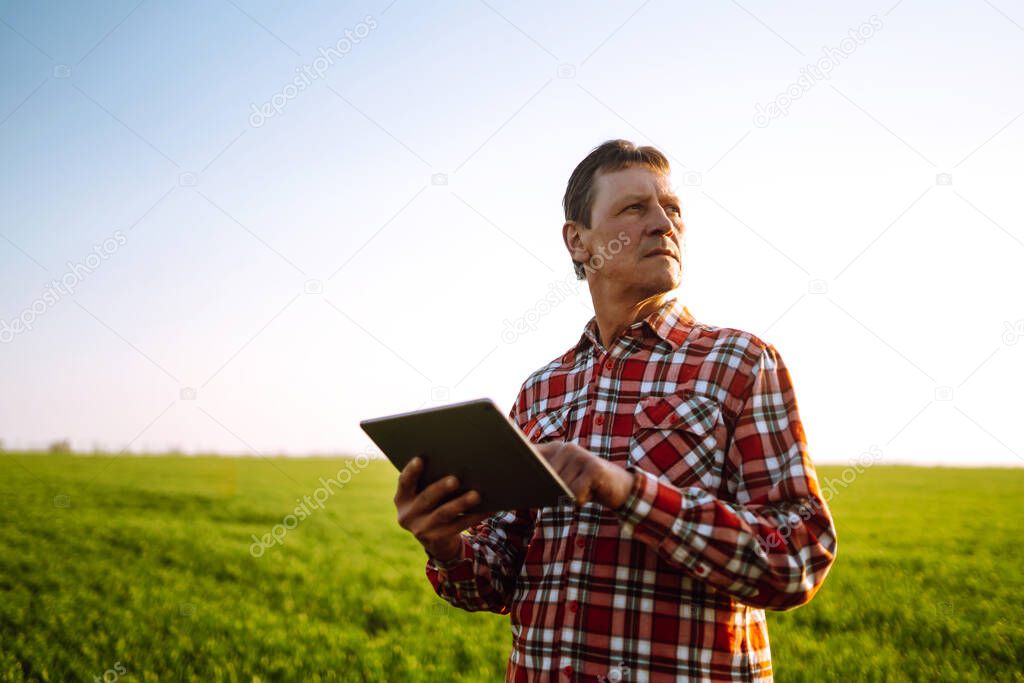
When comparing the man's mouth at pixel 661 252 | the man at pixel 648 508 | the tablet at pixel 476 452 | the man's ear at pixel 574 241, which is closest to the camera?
the tablet at pixel 476 452

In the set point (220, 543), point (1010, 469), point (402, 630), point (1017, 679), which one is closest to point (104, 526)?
point (220, 543)

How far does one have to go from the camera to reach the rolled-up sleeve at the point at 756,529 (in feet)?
6.66

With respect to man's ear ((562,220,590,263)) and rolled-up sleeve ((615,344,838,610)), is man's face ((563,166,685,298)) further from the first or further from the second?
rolled-up sleeve ((615,344,838,610))

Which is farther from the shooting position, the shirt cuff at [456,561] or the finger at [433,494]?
the shirt cuff at [456,561]

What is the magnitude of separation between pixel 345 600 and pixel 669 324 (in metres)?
7.06

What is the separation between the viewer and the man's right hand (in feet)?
7.58

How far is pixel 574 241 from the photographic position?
331cm

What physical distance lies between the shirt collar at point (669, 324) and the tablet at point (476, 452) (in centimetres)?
90

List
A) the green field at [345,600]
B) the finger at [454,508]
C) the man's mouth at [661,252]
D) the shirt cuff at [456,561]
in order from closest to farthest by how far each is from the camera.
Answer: the finger at [454,508] → the shirt cuff at [456,561] → the man's mouth at [661,252] → the green field at [345,600]

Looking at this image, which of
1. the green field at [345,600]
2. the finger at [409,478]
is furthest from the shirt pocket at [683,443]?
the green field at [345,600]

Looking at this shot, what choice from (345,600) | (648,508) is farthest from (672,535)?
(345,600)

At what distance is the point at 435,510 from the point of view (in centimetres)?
236

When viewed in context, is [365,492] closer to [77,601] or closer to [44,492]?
[44,492]

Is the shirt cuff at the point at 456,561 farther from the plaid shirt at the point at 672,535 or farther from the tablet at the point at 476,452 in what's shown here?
the tablet at the point at 476,452
